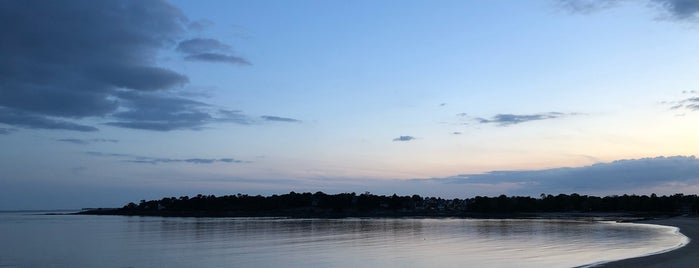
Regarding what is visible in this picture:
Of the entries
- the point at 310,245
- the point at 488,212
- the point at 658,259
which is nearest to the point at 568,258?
the point at 658,259

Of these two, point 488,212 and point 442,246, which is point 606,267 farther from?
point 488,212

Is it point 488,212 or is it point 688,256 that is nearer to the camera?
point 688,256

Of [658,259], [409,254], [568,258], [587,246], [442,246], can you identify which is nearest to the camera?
[658,259]

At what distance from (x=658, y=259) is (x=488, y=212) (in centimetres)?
14756

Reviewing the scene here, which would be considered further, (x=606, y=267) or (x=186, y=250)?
(x=186, y=250)

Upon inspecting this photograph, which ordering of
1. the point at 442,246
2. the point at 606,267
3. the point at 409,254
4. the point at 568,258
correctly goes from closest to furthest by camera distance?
the point at 606,267
the point at 568,258
the point at 409,254
the point at 442,246

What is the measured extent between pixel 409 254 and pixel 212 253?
11.8 metres

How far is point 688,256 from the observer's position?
2731 cm

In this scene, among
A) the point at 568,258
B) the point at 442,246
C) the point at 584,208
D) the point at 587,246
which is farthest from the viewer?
the point at 584,208

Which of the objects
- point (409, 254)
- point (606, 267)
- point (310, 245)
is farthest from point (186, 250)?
point (606, 267)

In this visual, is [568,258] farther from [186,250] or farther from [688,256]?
[186,250]

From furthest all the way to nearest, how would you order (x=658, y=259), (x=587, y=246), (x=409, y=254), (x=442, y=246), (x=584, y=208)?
(x=584, y=208) < (x=442, y=246) < (x=587, y=246) < (x=409, y=254) < (x=658, y=259)

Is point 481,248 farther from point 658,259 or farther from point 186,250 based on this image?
point 186,250

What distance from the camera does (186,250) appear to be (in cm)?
3894
